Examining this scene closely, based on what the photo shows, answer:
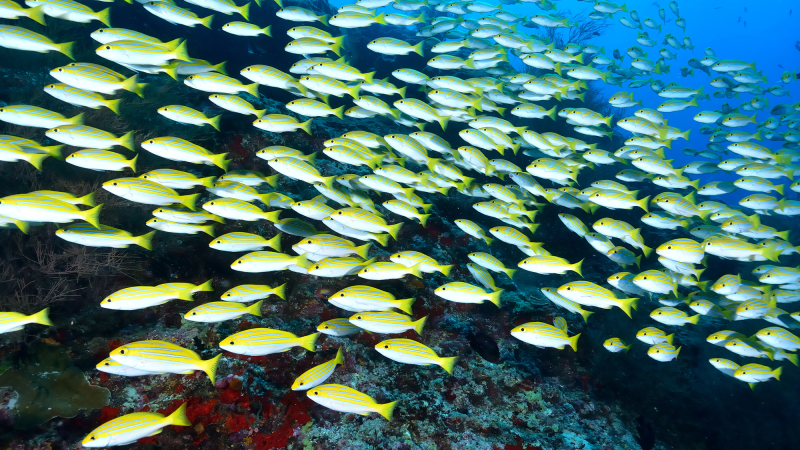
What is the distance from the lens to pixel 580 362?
559 cm

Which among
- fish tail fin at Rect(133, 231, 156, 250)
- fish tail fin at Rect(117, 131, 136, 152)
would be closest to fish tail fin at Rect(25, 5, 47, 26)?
fish tail fin at Rect(117, 131, 136, 152)

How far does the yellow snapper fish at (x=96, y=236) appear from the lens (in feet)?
10.9

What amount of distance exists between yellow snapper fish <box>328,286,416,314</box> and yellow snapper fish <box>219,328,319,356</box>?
1.83 ft

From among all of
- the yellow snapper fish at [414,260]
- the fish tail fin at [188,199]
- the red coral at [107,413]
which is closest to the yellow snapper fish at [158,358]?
the red coral at [107,413]

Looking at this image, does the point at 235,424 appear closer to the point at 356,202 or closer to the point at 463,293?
the point at 463,293

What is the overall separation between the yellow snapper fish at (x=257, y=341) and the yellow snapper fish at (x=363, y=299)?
0.56m

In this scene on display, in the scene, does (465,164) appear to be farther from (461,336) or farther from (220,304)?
(220,304)

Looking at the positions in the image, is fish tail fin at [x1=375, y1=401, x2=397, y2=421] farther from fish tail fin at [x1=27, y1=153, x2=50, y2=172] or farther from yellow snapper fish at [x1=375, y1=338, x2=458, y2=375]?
fish tail fin at [x1=27, y1=153, x2=50, y2=172]

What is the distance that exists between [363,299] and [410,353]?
710 millimetres

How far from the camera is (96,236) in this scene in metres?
3.39

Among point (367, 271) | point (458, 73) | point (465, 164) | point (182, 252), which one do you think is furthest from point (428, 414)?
point (458, 73)

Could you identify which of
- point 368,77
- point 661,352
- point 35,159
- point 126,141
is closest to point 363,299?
point 126,141

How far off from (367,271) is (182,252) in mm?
2783

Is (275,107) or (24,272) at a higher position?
(275,107)
